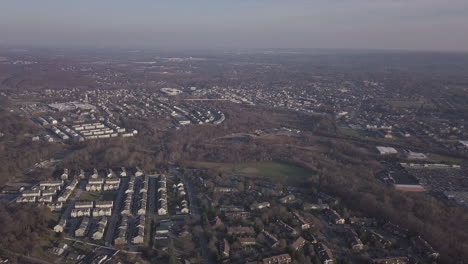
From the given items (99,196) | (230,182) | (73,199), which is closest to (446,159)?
(230,182)

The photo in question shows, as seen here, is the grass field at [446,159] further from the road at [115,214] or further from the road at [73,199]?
the road at [73,199]

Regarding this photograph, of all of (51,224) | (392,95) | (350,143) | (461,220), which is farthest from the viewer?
(392,95)

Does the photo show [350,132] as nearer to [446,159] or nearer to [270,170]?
[446,159]

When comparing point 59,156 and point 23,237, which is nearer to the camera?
point 23,237

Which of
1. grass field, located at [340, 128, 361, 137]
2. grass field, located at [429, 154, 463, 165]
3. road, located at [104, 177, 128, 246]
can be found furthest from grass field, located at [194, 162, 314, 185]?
grass field, located at [340, 128, 361, 137]

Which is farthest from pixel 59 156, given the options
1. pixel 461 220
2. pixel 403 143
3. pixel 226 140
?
pixel 403 143

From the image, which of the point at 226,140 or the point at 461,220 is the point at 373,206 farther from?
the point at 226,140

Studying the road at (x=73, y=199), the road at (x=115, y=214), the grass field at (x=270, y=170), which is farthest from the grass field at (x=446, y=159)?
the road at (x=73, y=199)
